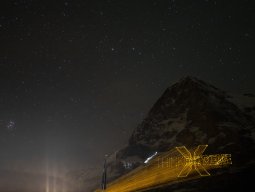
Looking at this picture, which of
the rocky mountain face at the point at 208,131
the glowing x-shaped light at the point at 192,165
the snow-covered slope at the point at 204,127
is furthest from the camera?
the snow-covered slope at the point at 204,127

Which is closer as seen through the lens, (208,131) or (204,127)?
(208,131)

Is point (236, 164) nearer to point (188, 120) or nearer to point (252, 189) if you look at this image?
point (252, 189)

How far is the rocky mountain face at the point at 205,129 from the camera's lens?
111875mm

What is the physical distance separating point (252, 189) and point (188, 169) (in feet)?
57.4

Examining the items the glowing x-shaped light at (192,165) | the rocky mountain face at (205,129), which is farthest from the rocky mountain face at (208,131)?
the glowing x-shaped light at (192,165)

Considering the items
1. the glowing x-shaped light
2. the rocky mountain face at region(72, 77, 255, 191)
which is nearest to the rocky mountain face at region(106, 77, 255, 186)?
the rocky mountain face at region(72, 77, 255, 191)

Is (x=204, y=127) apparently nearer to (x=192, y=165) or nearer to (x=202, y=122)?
(x=202, y=122)

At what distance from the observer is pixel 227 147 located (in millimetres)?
108625

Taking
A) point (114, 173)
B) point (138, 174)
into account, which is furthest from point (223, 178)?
A: point (114, 173)

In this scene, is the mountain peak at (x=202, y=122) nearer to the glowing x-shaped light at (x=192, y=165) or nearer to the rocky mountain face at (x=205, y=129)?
the rocky mountain face at (x=205, y=129)

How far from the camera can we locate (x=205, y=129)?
14050cm

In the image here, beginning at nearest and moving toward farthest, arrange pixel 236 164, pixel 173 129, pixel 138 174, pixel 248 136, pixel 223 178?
1. pixel 223 178
2. pixel 236 164
3. pixel 248 136
4. pixel 138 174
5. pixel 173 129

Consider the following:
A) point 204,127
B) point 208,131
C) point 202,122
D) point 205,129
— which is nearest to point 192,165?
point 208,131

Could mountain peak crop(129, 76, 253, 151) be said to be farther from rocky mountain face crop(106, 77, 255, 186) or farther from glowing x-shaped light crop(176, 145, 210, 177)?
glowing x-shaped light crop(176, 145, 210, 177)
